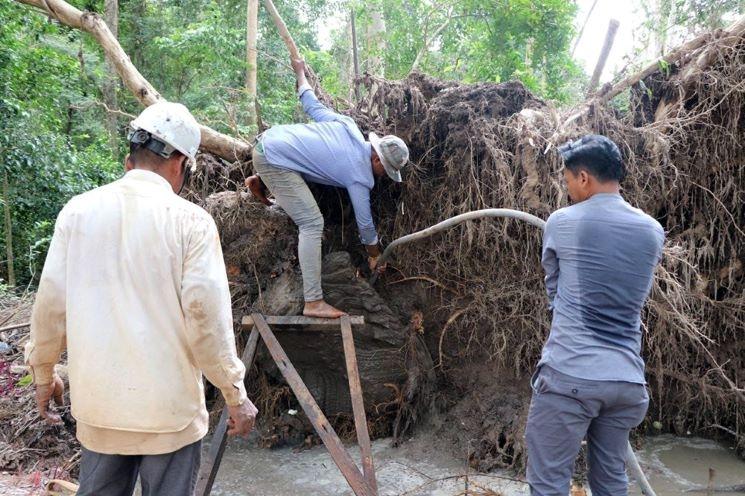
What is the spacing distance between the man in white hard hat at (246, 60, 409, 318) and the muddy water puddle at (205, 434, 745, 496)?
1.27 meters

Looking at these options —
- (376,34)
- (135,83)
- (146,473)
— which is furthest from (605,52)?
(376,34)

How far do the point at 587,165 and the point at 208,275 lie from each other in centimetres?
162

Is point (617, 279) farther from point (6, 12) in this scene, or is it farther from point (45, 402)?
point (6, 12)

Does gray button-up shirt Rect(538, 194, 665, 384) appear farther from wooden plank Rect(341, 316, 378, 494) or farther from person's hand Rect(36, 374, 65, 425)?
person's hand Rect(36, 374, 65, 425)

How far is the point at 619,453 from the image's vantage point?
2.28 m

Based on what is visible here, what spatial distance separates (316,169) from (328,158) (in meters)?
0.12

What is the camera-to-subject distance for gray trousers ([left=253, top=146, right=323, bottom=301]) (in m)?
3.83

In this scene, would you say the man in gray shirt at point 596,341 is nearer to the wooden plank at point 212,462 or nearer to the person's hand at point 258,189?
the wooden plank at point 212,462

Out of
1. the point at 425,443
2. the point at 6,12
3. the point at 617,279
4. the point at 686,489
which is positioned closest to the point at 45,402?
the point at 617,279

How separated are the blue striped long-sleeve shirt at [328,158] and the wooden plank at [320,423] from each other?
99cm

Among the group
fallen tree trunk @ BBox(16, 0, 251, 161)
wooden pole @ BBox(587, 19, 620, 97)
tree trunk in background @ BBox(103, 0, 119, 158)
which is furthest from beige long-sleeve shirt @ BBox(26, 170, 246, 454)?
tree trunk in background @ BBox(103, 0, 119, 158)

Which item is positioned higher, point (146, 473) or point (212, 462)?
point (146, 473)

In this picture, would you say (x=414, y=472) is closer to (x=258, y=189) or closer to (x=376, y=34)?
(x=258, y=189)

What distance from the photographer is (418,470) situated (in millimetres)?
4109
